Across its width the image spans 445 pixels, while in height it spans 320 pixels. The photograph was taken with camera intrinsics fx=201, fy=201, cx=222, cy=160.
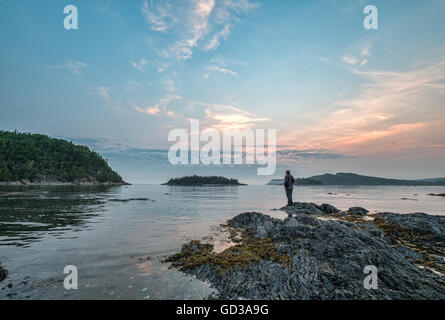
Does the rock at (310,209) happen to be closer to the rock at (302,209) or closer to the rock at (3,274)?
the rock at (302,209)

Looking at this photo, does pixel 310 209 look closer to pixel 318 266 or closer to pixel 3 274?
pixel 318 266

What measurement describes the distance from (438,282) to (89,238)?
18613 mm

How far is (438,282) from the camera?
24.5 feet

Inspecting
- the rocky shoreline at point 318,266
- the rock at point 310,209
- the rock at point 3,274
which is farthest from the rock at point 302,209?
the rock at point 3,274

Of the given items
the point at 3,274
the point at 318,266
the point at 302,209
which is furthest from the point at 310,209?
the point at 3,274

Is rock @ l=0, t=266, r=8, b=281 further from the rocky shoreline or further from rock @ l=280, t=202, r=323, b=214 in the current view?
rock @ l=280, t=202, r=323, b=214

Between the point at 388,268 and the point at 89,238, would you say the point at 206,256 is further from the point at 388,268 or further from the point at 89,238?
the point at 89,238

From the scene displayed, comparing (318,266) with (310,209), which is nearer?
(318,266)

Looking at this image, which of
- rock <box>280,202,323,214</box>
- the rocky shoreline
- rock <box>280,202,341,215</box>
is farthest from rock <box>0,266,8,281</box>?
rock <box>280,202,323,214</box>

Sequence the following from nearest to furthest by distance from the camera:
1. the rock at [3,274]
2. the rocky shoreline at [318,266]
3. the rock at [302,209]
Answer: the rocky shoreline at [318,266] < the rock at [3,274] < the rock at [302,209]

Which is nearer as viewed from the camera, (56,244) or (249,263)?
(249,263)

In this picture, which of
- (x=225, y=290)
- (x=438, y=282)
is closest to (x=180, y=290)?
(x=225, y=290)

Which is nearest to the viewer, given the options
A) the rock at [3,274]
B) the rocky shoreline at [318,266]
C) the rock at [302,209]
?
the rocky shoreline at [318,266]

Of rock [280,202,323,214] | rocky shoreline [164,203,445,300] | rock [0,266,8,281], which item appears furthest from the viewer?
rock [280,202,323,214]
